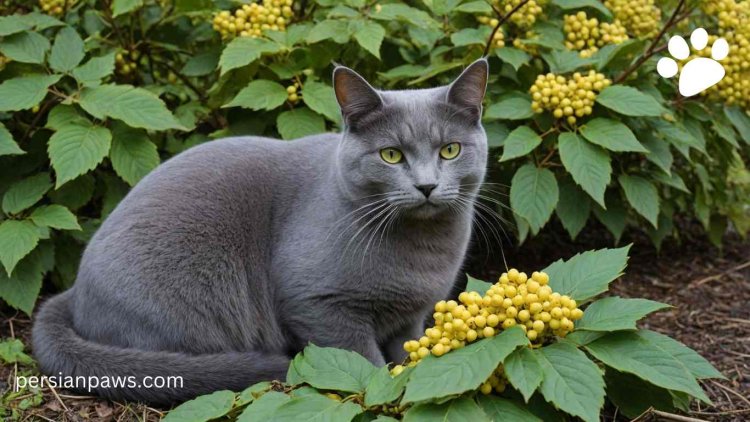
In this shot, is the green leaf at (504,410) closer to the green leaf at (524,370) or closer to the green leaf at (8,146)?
the green leaf at (524,370)

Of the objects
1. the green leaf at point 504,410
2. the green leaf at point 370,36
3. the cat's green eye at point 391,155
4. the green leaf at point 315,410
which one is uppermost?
the green leaf at point 370,36

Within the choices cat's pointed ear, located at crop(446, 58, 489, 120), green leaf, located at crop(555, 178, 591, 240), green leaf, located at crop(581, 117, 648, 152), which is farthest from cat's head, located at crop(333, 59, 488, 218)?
green leaf, located at crop(555, 178, 591, 240)

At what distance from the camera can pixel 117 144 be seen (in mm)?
2832

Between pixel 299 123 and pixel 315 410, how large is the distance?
1.44 metres

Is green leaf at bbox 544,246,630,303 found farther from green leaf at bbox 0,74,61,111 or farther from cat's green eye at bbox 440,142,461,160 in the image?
green leaf at bbox 0,74,61,111

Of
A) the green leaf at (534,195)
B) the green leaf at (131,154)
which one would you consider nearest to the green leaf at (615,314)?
the green leaf at (534,195)

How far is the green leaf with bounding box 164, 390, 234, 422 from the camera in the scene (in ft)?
6.07

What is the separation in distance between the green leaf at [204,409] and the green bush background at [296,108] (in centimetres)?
95

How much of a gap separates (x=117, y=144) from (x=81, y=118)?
0.15m

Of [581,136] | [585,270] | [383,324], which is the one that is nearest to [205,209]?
[383,324]

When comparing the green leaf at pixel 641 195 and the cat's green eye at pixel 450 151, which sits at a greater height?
the cat's green eye at pixel 450 151

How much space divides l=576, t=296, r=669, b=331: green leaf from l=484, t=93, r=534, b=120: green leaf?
3.40 ft

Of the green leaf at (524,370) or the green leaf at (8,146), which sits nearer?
the green leaf at (524,370)

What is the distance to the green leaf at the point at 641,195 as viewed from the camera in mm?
2969
